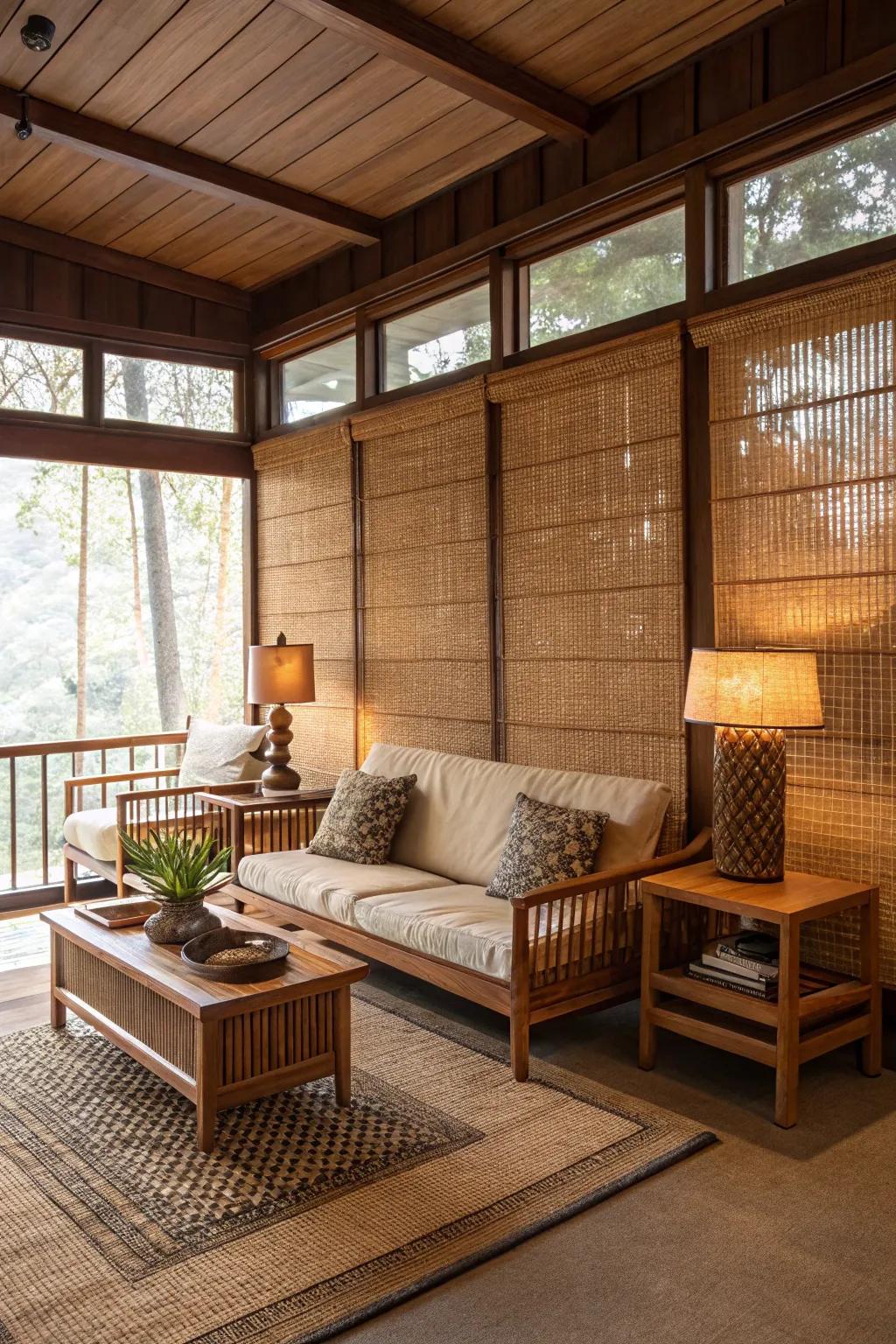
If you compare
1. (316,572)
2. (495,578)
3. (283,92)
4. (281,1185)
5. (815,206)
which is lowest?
(281,1185)

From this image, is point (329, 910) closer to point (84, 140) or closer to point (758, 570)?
point (758, 570)

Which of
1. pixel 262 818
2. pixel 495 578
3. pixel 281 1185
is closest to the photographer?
pixel 281 1185

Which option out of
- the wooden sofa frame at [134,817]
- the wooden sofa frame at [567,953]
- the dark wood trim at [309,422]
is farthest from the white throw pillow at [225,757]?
the wooden sofa frame at [567,953]

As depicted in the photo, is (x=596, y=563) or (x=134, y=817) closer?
(x=596, y=563)

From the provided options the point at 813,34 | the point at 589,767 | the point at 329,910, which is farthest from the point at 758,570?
the point at 329,910

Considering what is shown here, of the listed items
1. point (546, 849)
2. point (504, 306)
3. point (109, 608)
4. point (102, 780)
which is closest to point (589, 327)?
point (504, 306)

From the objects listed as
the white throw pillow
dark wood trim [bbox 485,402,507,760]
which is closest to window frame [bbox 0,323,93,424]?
the white throw pillow

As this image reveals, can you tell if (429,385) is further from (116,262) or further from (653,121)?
(116,262)

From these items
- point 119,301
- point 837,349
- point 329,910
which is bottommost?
point 329,910

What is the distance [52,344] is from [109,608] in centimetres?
389

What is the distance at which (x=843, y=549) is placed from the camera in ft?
10.6

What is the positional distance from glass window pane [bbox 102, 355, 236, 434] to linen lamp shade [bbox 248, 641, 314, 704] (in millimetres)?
1530

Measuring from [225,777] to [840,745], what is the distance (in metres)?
3.05

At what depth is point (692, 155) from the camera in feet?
11.7
